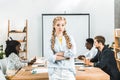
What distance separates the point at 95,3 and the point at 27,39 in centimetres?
224

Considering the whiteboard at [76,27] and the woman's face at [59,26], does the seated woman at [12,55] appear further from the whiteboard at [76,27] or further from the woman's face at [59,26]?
the whiteboard at [76,27]

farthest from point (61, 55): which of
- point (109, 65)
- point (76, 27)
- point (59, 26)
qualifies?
point (76, 27)

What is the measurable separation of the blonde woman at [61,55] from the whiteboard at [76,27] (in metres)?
5.09

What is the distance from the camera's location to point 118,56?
7770 mm

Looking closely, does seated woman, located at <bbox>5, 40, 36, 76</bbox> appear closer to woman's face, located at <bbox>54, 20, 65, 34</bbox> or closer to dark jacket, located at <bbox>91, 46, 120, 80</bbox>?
dark jacket, located at <bbox>91, 46, 120, 80</bbox>

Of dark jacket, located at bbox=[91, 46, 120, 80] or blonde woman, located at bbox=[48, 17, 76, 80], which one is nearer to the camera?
blonde woman, located at bbox=[48, 17, 76, 80]

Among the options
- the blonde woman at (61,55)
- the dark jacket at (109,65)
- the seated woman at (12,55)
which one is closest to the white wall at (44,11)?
the seated woman at (12,55)

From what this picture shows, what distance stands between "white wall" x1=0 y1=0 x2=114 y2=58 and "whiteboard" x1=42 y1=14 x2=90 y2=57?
0.14 metres

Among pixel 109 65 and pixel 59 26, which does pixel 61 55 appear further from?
pixel 109 65

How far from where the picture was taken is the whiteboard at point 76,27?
803 cm

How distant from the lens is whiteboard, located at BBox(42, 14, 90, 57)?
26.3 feet

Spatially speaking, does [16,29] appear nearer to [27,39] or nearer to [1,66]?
[27,39]

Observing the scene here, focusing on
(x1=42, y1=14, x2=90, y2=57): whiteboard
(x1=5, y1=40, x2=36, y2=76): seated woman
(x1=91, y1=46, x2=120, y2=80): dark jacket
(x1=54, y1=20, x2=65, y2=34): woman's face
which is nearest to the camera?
(x1=54, y1=20, x2=65, y2=34): woman's face

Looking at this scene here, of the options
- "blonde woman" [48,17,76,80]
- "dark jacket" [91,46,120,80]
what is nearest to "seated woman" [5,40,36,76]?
"dark jacket" [91,46,120,80]
